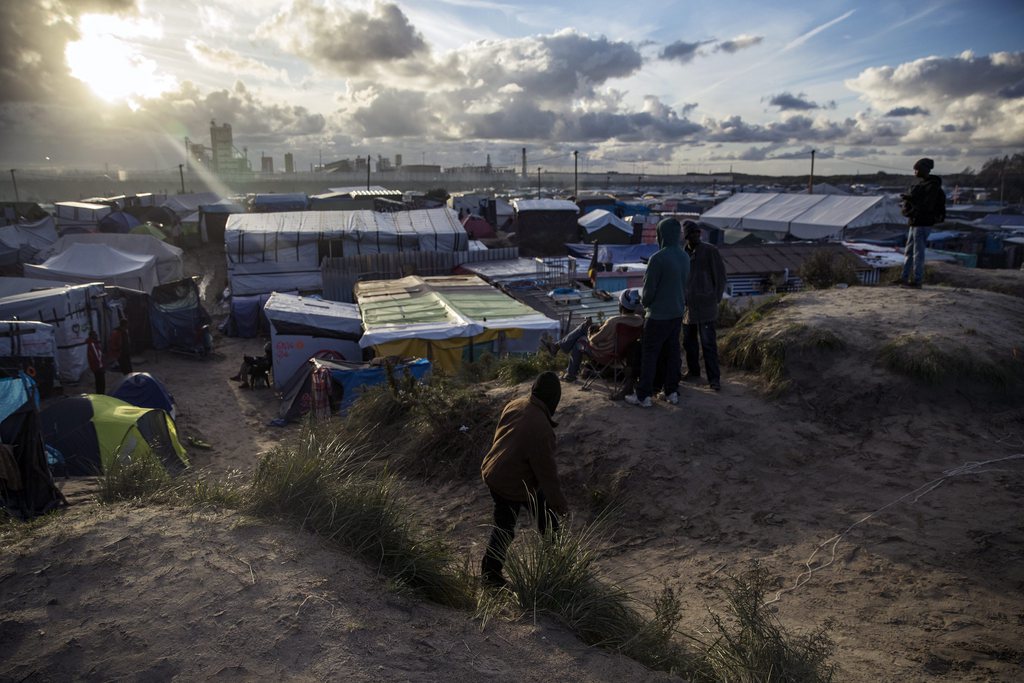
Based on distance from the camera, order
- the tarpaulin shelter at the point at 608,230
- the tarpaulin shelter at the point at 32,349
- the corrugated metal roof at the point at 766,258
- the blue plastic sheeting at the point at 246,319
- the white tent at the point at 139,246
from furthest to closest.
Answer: the tarpaulin shelter at the point at 608,230 → the white tent at the point at 139,246 → the blue plastic sheeting at the point at 246,319 → the corrugated metal roof at the point at 766,258 → the tarpaulin shelter at the point at 32,349

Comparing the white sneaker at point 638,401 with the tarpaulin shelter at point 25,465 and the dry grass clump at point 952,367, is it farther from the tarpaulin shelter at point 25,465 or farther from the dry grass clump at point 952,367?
the tarpaulin shelter at point 25,465

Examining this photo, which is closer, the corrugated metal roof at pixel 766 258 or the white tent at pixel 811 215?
the corrugated metal roof at pixel 766 258

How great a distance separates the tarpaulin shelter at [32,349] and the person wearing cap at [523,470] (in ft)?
40.3

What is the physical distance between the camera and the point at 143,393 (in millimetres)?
12422

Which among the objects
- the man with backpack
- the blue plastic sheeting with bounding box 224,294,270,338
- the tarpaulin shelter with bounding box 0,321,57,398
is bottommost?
the blue plastic sheeting with bounding box 224,294,270,338

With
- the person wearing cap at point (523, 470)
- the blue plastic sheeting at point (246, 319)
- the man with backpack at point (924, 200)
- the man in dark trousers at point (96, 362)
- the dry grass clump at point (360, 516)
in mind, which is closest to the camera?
the dry grass clump at point (360, 516)

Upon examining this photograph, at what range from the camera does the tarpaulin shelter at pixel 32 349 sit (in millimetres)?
12805

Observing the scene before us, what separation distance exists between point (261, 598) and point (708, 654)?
237cm

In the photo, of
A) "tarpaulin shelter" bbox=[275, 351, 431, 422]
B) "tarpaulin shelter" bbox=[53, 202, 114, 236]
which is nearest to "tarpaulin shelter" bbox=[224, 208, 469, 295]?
"tarpaulin shelter" bbox=[275, 351, 431, 422]

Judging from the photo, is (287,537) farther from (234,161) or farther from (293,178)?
(293,178)

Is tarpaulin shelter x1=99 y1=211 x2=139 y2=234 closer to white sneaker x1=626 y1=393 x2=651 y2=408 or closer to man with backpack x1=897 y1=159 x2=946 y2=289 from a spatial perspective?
white sneaker x1=626 y1=393 x2=651 y2=408

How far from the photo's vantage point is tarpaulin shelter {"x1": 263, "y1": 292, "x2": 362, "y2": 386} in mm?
15469

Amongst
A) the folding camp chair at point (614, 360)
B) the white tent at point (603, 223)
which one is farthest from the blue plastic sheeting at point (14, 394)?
the white tent at point (603, 223)

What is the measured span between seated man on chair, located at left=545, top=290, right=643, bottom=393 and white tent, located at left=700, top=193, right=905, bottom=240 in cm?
2518
